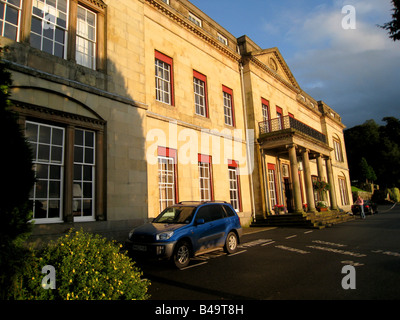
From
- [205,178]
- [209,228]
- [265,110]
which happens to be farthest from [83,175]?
[265,110]

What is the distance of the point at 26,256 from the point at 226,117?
15.8 m

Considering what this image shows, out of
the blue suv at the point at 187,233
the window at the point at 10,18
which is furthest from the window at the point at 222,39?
the blue suv at the point at 187,233

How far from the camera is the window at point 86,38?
410 inches

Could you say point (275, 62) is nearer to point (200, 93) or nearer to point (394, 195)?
point (200, 93)

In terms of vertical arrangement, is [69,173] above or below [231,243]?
above

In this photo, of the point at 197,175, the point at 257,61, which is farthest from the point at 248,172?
the point at 257,61

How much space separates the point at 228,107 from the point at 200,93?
3016 millimetres

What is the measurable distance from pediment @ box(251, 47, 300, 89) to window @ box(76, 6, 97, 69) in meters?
12.8

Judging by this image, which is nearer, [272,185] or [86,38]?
[86,38]

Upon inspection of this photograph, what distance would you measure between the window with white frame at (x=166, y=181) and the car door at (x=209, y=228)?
4318 mm

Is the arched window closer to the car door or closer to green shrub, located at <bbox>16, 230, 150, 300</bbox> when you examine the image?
the car door

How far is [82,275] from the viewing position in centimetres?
370

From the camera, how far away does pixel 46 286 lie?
3.56m

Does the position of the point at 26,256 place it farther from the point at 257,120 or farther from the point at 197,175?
the point at 257,120
